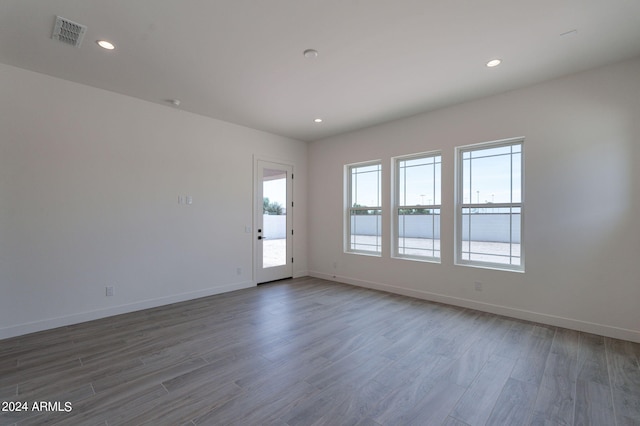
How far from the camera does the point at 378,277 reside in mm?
5203

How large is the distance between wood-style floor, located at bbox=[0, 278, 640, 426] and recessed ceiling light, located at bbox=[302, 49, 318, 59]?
297 centimetres

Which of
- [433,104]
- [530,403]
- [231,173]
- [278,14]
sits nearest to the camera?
[530,403]

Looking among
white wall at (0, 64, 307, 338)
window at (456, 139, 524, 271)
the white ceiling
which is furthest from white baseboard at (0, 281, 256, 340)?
window at (456, 139, 524, 271)

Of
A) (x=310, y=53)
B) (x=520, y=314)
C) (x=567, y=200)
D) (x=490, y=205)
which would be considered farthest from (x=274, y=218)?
(x=567, y=200)

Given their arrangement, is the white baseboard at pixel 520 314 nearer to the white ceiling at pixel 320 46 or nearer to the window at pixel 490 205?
the window at pixel 490 205

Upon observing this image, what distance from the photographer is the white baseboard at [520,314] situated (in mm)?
3070

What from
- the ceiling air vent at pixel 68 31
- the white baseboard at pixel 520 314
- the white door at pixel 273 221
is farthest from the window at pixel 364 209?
the ceiling air vent at pixel 68 31

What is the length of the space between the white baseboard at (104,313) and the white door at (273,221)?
0.77 m

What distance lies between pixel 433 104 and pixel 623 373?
359 centimetres

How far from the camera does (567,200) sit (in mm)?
3354

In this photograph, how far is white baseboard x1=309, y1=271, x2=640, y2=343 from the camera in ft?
10.1

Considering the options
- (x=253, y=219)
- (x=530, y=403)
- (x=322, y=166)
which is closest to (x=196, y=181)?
(x=253, y=219)

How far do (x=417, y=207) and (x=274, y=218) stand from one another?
275cm

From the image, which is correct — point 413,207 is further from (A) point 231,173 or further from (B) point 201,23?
(B) point 201,23
